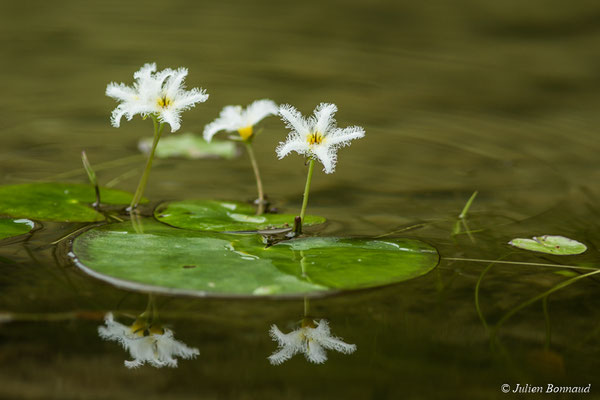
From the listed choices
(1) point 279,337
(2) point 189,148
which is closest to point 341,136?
(1) point 279,337

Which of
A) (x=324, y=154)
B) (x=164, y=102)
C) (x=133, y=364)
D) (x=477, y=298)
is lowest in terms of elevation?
(x=133, y=364)

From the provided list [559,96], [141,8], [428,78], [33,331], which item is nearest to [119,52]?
[141,8]

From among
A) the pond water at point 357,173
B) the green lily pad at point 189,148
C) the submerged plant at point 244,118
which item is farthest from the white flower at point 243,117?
the green lily pad at point 189,148

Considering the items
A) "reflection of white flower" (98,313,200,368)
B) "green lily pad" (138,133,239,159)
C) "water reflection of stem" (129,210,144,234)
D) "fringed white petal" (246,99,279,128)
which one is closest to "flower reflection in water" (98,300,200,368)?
"reflection of white flower" (98,313,200,368)

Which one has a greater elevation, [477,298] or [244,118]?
[244,118]

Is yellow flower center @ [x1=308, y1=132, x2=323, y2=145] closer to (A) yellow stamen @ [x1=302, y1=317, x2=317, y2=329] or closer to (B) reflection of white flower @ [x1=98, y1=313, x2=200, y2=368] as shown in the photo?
(A) yellow stamen @ [x1=302, y1=317, x2=317, y2=329]

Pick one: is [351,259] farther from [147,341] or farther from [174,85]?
[174,85]

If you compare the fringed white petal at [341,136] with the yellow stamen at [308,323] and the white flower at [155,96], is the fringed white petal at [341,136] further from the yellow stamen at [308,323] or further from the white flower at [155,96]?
the yellow stamen at [308,323]
